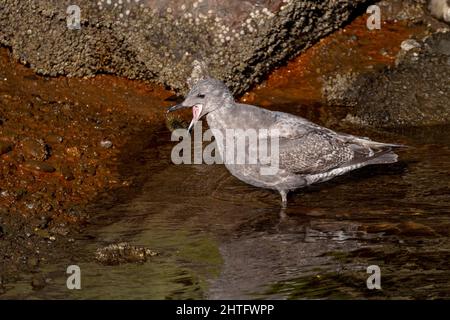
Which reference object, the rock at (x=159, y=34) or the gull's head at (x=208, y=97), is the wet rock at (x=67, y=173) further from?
the rock at (x=159, y=34)

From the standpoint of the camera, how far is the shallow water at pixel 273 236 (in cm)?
654

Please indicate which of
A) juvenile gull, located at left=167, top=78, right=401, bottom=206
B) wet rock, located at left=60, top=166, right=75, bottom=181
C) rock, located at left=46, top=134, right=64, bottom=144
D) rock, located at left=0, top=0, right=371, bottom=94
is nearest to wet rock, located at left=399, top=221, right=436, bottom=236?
juvenile gull, located at left=167, top=78, right=401, bottom=206

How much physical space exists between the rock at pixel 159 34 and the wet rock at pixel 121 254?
3.61 metres

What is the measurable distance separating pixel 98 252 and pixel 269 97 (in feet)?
13.9

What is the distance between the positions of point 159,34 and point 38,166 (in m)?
2.44

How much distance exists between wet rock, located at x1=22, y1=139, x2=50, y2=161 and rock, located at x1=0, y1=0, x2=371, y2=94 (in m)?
1.85

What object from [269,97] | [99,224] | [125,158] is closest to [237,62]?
[269,97]

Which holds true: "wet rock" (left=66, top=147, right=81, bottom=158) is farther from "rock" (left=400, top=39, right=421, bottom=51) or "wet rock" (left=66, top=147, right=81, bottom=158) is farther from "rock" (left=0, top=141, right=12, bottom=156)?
"rock" (left=400, top=39, right=421, bottom=51)

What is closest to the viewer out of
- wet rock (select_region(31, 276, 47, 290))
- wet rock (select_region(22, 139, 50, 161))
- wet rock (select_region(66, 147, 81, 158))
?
wet rock (select_region(31, 276, 47, 290))

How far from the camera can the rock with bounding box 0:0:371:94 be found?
10.2m

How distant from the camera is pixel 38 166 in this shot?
860cm

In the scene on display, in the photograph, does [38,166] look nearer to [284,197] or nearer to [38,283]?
[38,283]

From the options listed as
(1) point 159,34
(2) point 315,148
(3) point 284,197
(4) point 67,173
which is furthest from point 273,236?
(1) point 159,34
